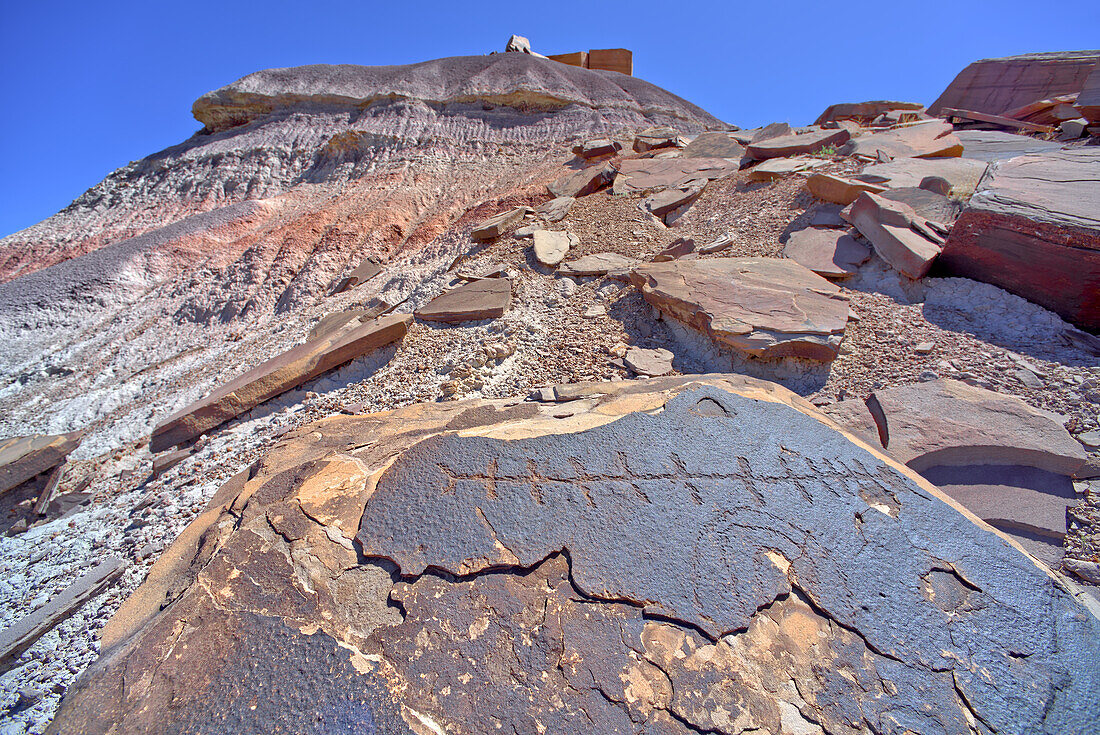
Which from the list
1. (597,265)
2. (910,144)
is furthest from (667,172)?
(910,144)

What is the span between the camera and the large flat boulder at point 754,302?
275 centimetres

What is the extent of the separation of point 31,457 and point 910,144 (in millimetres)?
8757

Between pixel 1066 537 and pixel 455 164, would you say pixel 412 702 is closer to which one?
pixel 1066 537

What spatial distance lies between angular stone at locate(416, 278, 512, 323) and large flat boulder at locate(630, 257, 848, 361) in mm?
993

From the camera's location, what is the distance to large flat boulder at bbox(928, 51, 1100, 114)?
10.2 m

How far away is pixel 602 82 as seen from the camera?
432 inches

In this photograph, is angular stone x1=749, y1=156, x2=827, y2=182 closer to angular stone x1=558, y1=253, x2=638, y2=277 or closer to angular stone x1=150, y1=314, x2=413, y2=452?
angular stone x1=558, y1=253, x2=638, y2=277

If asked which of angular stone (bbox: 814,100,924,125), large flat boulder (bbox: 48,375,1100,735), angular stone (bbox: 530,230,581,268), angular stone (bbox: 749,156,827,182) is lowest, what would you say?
large flat boulder (bbox: 48,375,1100,735)

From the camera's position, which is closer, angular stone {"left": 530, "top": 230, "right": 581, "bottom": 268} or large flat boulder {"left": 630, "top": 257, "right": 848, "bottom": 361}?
→ large flat boulder {"left": 630, "top": 257, "right": 848, "bottom": 361}

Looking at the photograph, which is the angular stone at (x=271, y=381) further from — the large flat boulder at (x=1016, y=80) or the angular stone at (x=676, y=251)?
the large flat boulder at (x=1016, y=80)

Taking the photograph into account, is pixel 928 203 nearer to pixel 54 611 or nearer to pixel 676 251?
pixel 676 251

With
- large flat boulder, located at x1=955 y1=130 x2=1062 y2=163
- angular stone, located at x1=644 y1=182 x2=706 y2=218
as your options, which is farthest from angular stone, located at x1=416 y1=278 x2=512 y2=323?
large flat boulder, located at x1=955 y1=130 x2=1062 y2=163

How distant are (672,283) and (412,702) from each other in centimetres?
280

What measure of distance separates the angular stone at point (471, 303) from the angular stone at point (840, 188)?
9.17ft
